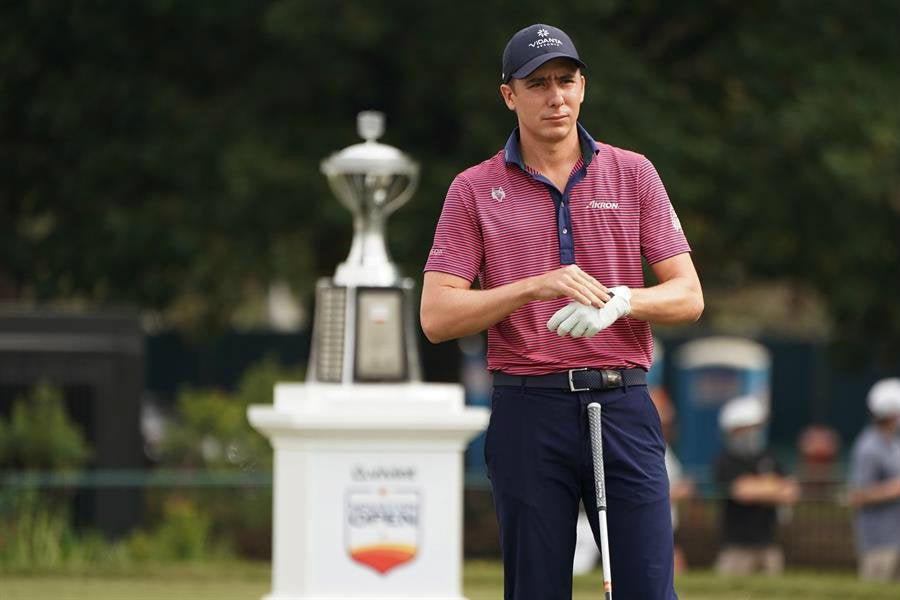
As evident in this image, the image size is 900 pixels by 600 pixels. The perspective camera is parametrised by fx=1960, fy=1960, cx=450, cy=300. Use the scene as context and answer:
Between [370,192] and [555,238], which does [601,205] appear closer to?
[555,238]

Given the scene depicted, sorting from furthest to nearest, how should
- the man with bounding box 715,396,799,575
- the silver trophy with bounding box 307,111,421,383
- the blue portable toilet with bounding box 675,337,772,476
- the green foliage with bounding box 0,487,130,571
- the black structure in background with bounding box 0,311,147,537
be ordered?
the blue portable toilet with bounding box 675,337,772,476, the black structure in background with bounding box 0,311,147,537, the green foliage with bounding box 0,487,130,571, the man with bounding box 715,396,799,575, the silver trophy with bounding box 307,111,421,383

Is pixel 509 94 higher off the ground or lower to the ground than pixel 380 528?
higher

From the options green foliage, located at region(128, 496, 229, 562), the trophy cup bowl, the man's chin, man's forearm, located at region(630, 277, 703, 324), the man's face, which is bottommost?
green foliage, located at region(128, 496, 229, 562)

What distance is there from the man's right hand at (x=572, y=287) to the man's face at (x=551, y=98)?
40 centimetres

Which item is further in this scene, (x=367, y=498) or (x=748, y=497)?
(x=748, y=497)

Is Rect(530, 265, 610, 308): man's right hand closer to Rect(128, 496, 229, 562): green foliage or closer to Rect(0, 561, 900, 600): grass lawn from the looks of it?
Rect(0, 561, 900, 600): grass lawn

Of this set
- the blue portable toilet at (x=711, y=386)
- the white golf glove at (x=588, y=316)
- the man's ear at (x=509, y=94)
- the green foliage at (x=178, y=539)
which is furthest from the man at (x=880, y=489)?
the blue portable toilet at (x=711, y=386)

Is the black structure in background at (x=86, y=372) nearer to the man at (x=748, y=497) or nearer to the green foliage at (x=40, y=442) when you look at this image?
the green foliage at (x=40, y=442)

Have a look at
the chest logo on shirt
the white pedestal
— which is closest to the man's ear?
the chest logo on shirt

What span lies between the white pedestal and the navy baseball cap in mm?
5687

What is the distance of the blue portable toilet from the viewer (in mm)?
28312

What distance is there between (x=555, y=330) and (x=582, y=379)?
0.48ft

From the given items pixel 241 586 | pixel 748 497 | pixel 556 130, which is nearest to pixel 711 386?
pixel 748 497

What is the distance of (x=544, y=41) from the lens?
469 centimetres
